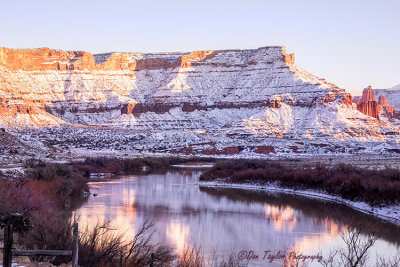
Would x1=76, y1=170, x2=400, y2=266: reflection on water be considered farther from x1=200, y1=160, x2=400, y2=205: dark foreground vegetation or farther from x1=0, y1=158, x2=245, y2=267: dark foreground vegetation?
x1=200, y1=160, x2=400, y2=205: dark foreground vegetation

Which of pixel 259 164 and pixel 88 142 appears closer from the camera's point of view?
pixel 259 164

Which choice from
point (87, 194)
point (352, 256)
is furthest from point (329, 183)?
point (352, 256)

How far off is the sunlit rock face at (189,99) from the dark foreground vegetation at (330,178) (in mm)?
46611

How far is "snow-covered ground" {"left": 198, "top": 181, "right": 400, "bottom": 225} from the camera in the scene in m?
27.7

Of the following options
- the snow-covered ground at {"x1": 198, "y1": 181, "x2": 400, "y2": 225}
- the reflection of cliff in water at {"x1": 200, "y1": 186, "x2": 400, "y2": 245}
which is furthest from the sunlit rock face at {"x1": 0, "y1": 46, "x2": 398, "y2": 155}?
the reflection of cliff in water at {"x1": 200, "y1": 186, "x2": 400, "y2": 245}

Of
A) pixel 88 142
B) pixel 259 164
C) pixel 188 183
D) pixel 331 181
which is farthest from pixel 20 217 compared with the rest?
A: pixel 88 142

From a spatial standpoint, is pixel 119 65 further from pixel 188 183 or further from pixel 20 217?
pixel 20 217

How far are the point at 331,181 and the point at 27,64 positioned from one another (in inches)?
5444

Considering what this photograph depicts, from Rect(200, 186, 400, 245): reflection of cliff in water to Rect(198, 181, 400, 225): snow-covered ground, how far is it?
61 cm

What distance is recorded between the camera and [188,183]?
45500 millimetres

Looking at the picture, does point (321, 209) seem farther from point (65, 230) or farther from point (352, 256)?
point (65, 230)

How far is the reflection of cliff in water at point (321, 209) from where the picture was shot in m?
23.0

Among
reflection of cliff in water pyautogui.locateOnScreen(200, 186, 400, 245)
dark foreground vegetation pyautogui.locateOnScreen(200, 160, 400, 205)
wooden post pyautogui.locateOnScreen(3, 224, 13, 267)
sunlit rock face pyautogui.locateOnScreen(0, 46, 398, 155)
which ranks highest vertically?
sunlit rock face pyautogui.locateOnScreen(0, 46, 398, 155)

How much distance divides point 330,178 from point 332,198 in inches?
114
